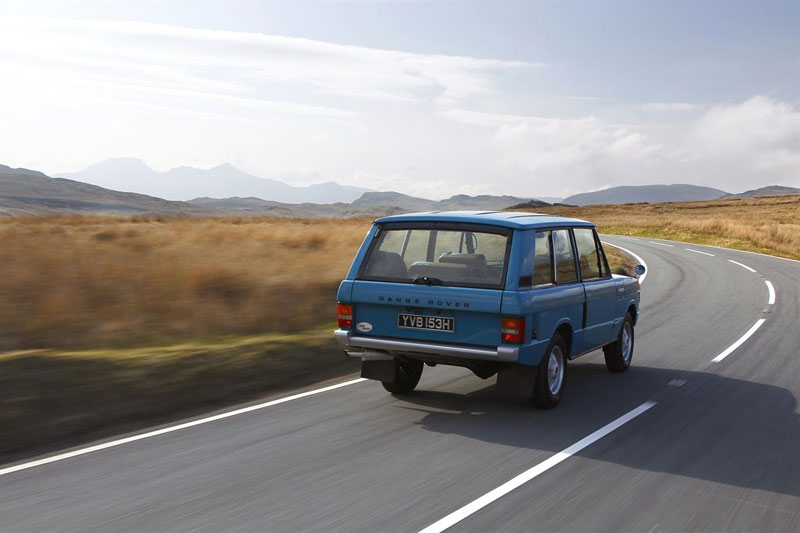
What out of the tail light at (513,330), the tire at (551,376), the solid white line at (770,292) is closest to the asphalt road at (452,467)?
the tire at (551,376)

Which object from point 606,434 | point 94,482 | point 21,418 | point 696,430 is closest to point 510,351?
point 606,434

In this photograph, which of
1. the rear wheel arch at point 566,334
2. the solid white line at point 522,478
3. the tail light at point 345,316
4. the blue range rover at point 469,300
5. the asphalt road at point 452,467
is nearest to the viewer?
the solid white line at point 522,478

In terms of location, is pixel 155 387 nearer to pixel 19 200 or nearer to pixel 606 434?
pixel 606 434

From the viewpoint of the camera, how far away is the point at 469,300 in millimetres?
6820

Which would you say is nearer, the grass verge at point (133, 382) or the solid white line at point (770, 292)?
the grass verge at point (133, 382)

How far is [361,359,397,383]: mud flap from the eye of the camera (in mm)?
7470

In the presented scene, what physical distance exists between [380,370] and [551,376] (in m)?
1.65

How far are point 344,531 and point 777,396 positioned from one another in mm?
5933

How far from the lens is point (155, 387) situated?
24.8 ft

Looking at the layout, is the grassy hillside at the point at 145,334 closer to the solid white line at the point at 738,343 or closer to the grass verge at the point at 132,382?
the grass verge at the point at 132,382

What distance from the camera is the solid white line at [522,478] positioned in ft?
15.1

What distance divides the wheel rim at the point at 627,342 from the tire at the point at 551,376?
2153mm

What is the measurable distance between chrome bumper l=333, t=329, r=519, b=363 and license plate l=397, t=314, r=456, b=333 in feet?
0.47

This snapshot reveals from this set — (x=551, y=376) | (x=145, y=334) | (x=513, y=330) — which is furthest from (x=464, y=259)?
(x=145, y=334)
